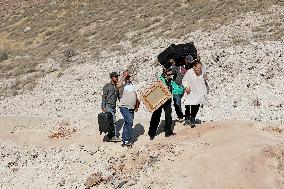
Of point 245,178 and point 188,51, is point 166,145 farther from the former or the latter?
point 188,51

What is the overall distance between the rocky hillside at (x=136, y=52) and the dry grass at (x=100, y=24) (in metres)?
0.07

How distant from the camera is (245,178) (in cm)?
980

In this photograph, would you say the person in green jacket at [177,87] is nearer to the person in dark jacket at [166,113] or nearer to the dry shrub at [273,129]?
the person in dark jacket at [166,113]

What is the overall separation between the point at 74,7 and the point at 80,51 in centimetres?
1130

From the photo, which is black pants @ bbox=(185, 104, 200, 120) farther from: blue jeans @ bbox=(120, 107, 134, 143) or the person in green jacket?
blue jeans @ bbox=(120, 107, 134, 143)

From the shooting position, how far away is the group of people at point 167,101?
12805 mm

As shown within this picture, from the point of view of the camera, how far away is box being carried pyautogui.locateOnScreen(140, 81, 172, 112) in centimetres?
1295

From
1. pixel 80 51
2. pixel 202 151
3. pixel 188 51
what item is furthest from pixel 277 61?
pixel 80 51

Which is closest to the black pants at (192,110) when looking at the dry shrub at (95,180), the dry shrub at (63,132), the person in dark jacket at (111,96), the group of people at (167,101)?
the group of people at (167,101)

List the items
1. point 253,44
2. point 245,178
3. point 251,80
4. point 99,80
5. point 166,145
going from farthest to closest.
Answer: point 99,80
point 253,44
point 251,80
point 166,145
point 245,178

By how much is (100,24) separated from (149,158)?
22276 millimetres

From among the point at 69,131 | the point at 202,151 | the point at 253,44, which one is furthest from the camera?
the point at 253,44

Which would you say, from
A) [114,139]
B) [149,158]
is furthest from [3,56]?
[149,158]

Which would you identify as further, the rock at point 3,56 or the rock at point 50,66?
the rock at point 3,56
